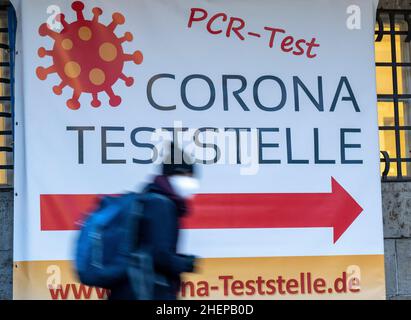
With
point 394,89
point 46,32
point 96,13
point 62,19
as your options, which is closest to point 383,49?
point 394,89

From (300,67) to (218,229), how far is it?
55.2 inches

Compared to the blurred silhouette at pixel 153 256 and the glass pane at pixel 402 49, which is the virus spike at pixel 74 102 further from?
the glass pane at pixel 402 49

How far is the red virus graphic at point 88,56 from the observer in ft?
14.4

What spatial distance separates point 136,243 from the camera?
119 inches

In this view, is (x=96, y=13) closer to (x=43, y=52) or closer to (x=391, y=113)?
(x=43, y=52)

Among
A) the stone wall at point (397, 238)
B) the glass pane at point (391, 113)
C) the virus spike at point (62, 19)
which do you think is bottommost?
the stone wall at point (397, 238)

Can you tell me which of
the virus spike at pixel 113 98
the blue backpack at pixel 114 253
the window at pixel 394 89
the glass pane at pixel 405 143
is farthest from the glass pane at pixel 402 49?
the blue backpack at pixel 114 253

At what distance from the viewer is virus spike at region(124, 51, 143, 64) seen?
4.48 metres

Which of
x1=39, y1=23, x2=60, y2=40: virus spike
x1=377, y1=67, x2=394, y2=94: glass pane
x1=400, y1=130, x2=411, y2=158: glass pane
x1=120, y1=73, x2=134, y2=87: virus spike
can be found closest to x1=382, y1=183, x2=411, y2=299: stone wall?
x1=400, y1=130, x2=411, y2=158: glass pane

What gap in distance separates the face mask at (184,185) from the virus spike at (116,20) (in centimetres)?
129

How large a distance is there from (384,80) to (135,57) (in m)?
2.22

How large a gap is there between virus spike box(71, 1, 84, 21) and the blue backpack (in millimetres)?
1942
